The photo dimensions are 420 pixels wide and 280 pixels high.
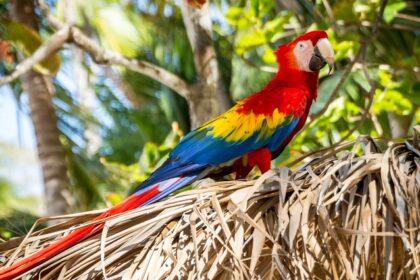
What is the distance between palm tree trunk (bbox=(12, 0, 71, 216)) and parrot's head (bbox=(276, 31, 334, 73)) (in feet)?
9.47

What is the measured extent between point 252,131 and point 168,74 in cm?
141

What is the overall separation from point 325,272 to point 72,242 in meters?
0.65

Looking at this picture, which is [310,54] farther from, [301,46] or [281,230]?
[281,230]

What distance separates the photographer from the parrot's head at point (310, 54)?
10.7 ft

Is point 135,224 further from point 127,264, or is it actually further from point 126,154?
point 126,154

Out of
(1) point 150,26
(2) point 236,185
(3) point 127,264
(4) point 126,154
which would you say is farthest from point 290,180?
(4) point 126,154

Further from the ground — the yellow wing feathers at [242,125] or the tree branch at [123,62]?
the tree branch at [123,62]

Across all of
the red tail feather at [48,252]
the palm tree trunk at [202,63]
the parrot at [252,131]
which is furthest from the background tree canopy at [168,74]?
the red tail feather at [48,252]

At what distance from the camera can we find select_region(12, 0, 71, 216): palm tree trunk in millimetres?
5863

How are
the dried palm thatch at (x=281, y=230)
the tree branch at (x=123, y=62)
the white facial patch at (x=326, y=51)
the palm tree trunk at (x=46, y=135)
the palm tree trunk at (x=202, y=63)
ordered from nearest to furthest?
1. the dried palm thatch at (x=281, y=230)
2. the white facial patch at (x=326, y=51)
3. the palm tree trunk at (x=202, y=63)
4. the tree branch at (x=123, y=62)
5. the palm tree trunk at (x=46, y=135)

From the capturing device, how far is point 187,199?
2.14 m

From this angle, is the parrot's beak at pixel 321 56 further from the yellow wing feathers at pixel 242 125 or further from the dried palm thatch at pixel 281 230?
the dried palm thatch at pixel 281 230

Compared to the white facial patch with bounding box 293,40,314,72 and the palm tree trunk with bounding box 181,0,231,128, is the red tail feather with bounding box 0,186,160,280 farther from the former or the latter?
the palm tree trunk with bounding box 181,0,231,128

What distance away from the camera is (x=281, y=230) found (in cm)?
196
